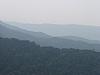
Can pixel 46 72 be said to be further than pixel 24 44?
No

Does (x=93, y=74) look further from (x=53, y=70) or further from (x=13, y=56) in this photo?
(x=13, y=56)

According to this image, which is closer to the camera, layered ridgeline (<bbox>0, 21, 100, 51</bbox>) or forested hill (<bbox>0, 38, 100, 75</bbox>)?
forested hill (<bbox>0, 38, 100, 75</bbox>)

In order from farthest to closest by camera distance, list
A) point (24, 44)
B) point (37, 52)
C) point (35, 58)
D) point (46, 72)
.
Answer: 1. point (24, 44)
2. point (37, 52)
3. point (35, 58)
4. point (46, 72)

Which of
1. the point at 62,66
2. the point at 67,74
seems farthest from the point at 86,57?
the point at 67,74

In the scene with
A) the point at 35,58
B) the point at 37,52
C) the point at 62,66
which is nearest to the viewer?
the point at 62,66

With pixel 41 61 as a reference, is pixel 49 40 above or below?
above

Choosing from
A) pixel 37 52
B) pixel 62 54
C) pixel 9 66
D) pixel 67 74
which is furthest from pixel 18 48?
pixel 67 74

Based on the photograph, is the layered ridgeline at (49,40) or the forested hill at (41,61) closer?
the forested hill at (41,61)

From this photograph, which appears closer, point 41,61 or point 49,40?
point 41,61
